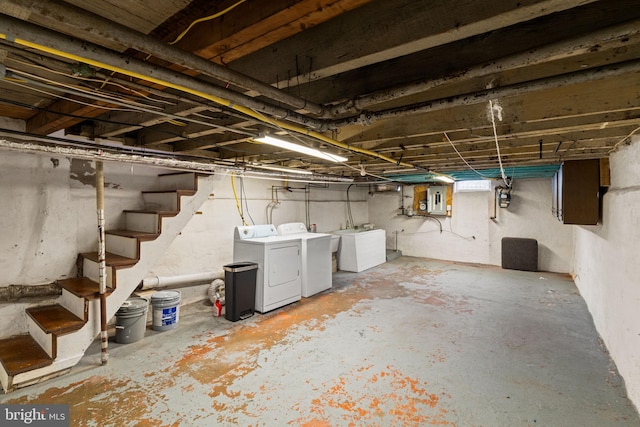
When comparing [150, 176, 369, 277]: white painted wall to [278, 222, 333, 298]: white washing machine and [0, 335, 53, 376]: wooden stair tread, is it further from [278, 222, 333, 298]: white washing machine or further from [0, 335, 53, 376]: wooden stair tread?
[0, 335, 53, 376]: wooden stair tread

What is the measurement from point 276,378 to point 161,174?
2.90 m

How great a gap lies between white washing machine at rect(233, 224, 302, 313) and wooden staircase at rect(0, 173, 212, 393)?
3.18 ft

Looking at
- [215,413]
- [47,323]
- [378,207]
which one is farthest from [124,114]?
[378,207]

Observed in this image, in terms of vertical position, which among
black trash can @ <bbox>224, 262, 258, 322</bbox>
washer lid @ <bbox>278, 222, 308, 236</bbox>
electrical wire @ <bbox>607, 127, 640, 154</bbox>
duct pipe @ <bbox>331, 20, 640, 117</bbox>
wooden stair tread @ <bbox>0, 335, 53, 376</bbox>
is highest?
electrical wire @ <bbox>607, 127, 640, 154</bbox>

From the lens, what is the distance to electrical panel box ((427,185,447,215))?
24.4 feet

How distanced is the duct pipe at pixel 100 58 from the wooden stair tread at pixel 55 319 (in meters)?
2.43

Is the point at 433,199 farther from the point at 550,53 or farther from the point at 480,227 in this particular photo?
the point at 550,53

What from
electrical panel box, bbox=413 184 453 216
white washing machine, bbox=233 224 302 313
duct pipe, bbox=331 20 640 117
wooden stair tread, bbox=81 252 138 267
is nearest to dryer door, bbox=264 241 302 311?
white washing machine, bbox=233 224 302 313

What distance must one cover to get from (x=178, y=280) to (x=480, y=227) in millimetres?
6494

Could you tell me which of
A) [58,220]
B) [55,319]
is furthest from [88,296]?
[58,220]

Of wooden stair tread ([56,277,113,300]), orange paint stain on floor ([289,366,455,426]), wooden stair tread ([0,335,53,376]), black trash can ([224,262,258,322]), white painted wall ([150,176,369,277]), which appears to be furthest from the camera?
white painted wall ([150,176,369,277])

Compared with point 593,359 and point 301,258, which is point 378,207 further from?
point 593,359

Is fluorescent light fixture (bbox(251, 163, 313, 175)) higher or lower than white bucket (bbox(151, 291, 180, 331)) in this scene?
higher

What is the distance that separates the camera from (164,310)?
329 cm
